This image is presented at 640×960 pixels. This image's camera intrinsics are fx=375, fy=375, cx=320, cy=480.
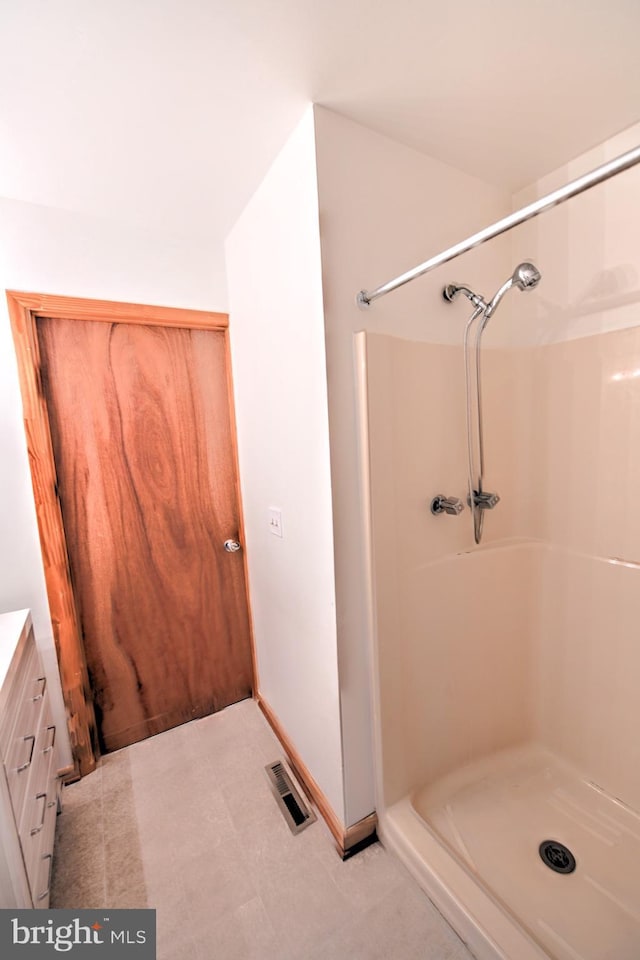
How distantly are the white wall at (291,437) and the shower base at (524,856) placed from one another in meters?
0.35

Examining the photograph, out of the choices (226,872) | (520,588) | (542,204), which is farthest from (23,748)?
(542,204)

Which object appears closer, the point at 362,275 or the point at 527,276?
the point at 527,276

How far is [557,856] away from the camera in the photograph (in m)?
1.22

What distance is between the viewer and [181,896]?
121 centimetres

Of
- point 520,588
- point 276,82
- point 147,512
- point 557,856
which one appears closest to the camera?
point 276,82

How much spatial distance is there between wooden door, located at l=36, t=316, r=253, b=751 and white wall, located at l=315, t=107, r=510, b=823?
0.92 m

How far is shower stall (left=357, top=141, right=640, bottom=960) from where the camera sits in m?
1.19

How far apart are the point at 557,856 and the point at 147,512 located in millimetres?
1991

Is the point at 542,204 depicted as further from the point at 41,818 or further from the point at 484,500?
the point at 41,818

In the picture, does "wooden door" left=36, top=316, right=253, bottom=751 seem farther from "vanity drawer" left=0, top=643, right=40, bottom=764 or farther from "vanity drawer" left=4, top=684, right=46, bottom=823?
"vanity drawer" left=4, top=684, right=46, bottom=823

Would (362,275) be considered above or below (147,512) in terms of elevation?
above

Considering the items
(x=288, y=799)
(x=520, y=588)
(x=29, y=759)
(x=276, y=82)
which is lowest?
(x=288, y=799)

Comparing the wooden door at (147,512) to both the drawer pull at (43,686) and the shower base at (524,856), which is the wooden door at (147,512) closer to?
the drawer pull at (43,686)

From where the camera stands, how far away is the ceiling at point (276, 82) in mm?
840
